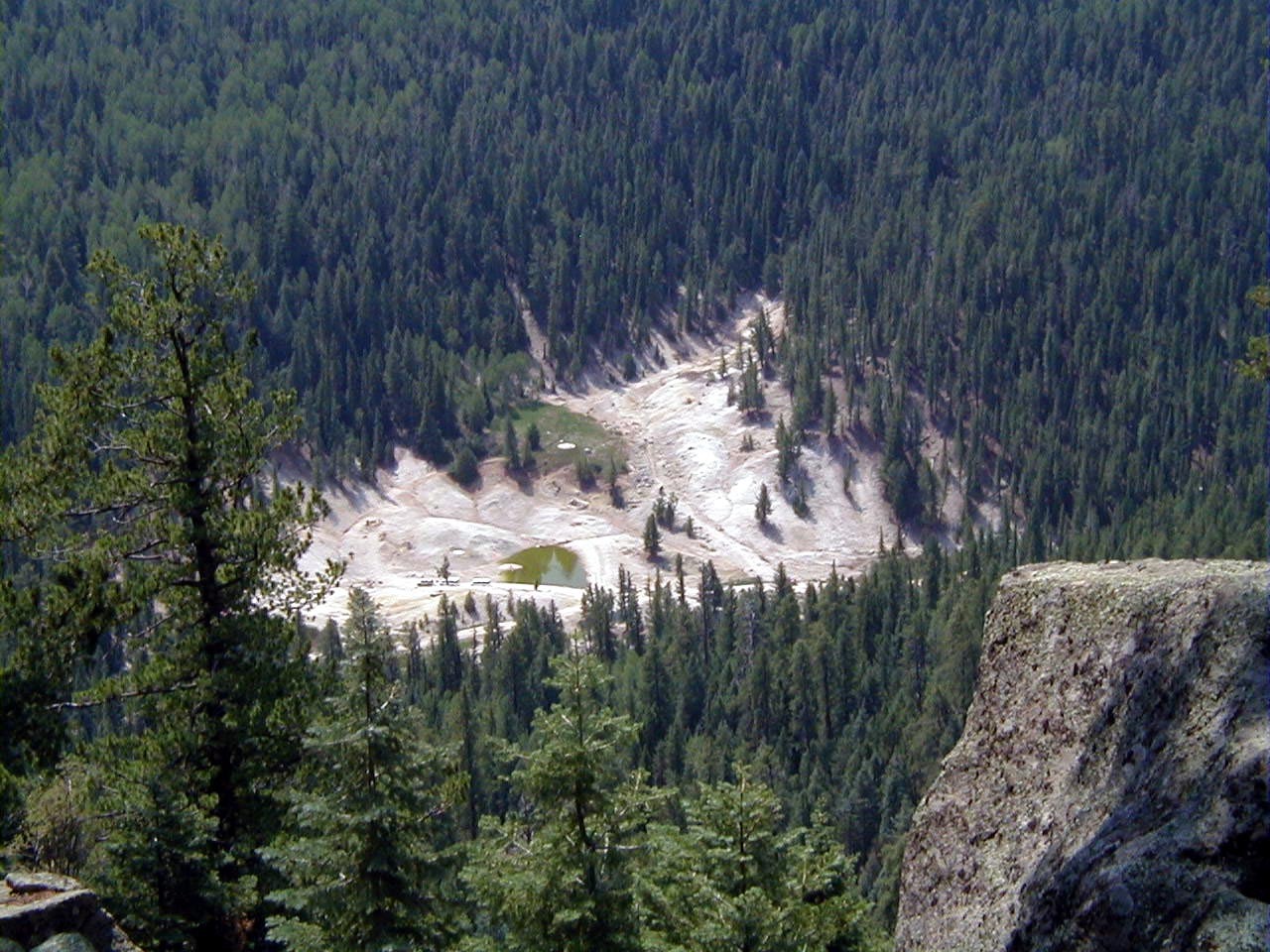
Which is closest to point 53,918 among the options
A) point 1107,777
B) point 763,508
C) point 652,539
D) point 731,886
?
point 731,886

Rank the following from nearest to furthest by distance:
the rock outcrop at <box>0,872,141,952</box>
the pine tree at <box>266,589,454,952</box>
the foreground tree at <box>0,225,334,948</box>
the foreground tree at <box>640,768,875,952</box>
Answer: the rock outcrop at <box>0,872,141,952</box> < the pine tree at <box>266,589,454,952</box> < the foreground tree at <box>640,768,875,952</box> < the foreground tree at <box>0,225,334,948</box>

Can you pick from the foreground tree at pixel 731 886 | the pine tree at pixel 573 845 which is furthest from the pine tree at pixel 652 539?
the pine tree at pixel 573 845

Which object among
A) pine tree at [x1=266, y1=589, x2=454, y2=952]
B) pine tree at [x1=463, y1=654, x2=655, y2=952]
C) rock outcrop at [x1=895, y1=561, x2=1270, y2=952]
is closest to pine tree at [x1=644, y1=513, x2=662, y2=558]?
pine tree at [x1=463, y1=654, x2=655, y2=952]

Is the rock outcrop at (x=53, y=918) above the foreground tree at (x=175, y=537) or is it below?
below

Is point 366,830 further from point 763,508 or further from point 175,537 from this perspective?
point 763,508

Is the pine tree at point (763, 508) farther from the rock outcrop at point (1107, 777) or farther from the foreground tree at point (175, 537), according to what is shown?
the rock outcrop at point (1107, 777)

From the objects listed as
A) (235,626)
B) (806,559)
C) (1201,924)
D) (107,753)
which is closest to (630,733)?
(235,626)

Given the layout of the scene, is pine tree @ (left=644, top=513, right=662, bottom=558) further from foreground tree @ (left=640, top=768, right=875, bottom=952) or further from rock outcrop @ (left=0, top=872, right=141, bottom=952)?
rock outcrop @ (left=0, top=872, right=141, bottom=952)
